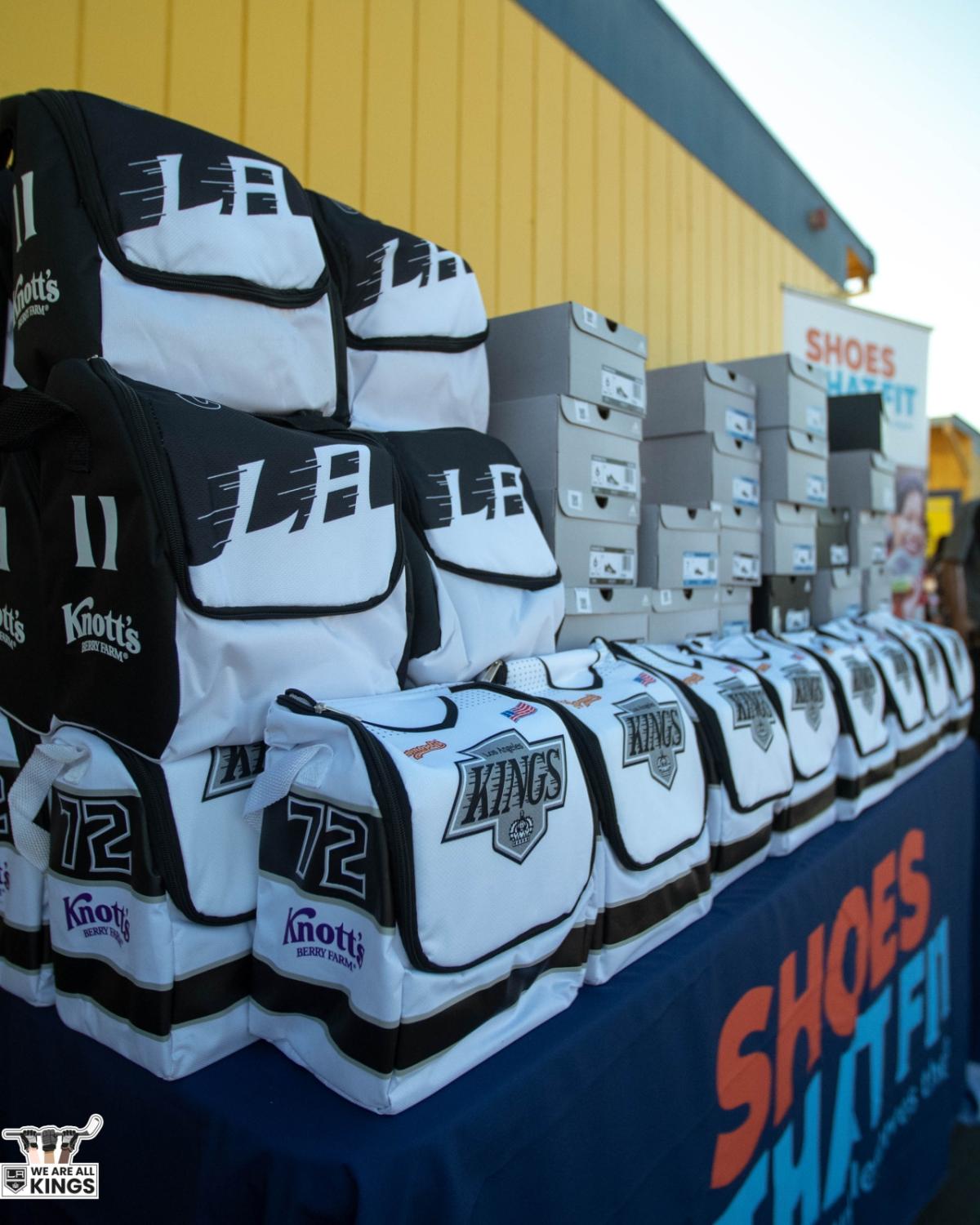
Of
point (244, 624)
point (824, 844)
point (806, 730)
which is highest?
point (244, 624)

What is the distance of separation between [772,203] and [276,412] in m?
2.96

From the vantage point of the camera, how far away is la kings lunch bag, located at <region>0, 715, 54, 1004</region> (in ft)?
2.20

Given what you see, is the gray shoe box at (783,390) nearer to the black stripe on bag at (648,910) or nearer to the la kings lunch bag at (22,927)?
the black stripe on bag at (648,910)

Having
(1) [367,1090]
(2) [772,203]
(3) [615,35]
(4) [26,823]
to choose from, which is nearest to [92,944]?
(4) [26,823]

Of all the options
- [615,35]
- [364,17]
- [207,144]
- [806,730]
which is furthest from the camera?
[615,35]

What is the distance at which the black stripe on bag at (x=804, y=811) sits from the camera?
1.09 m

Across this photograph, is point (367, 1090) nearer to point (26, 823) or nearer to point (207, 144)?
point (26, 823)

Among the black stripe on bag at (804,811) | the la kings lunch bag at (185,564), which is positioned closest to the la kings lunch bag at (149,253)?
the la kings lunch bag at (185,564)

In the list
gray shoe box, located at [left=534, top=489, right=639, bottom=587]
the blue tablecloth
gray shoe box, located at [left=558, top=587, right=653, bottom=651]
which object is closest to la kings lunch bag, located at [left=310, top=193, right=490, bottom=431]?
gray shoe box, located at [left=534, top=489, right=639, bottom=587]

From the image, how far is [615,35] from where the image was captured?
A: 87.5 inches

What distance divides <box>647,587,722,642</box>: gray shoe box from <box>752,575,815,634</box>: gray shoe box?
219 mm

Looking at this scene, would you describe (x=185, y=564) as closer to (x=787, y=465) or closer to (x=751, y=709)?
(x=751, y=709)

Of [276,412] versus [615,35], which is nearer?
[276,412]

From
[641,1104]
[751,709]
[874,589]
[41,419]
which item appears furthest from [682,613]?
[41,419]
